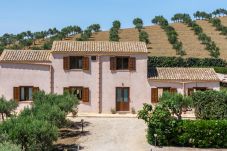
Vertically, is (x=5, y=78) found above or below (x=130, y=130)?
above

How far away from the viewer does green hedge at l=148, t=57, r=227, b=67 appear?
57.8m

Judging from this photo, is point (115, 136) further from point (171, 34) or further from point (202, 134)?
point (171, 34)

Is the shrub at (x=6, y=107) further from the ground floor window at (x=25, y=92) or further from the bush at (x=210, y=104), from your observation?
the bush at (x=210, y=104)

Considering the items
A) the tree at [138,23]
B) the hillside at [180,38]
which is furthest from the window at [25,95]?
the tree at [138,23]

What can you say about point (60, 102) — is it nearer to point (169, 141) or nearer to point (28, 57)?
point (169, 141)

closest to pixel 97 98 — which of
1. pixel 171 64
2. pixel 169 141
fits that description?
pixel 169 141

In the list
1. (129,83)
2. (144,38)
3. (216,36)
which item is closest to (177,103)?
(129,83)

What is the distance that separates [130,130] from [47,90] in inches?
417

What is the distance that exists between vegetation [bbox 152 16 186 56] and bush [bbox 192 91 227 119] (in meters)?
45.0

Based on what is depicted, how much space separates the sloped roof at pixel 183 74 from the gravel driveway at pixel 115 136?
538 cm

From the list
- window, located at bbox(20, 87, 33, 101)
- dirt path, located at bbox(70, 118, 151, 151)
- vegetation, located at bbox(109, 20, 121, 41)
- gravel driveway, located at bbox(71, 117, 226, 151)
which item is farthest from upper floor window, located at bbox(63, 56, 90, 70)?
vegetation, located at bbox(109, 20, 121, 41)

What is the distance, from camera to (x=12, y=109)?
1244 inches

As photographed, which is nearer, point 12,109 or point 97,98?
point 12,109

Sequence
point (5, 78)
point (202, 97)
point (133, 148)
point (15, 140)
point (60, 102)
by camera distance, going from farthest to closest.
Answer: point (5, 78), point (202, 97), point (60, 102), point (133, 148), point (15, 140)
